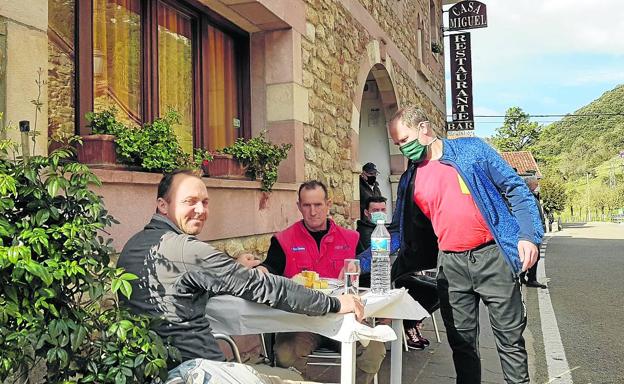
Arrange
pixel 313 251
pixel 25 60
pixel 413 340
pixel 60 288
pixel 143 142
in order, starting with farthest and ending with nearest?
1. pixel 413 340
2. pixel 313 251
3. pixel 143 142
4. pixel 25 60
5. pixel 60 288

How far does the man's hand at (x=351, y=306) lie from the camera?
251 centimetres

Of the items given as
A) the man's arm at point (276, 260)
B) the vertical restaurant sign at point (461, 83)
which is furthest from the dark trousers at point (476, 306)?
the vertical restaurant sign at point (461, 83)

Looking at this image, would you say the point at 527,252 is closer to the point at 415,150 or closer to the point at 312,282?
the point at 415,150

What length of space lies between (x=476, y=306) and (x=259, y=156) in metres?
2.16

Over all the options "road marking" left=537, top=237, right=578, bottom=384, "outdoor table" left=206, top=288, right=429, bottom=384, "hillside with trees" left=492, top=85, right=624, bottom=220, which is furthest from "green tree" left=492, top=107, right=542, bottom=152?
"outdoor table" left=206, top=288, right=429, bottom=384

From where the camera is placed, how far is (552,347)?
5.25 meters

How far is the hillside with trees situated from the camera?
63062 millimetres

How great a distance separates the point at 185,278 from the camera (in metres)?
2.18

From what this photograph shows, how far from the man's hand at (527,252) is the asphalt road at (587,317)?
1.66m

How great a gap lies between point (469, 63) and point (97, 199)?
1590cm

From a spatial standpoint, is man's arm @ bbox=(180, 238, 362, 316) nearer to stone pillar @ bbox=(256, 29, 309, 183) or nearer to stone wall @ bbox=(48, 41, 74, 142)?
stone wall @ bbox=(48, 41, 74, 142)

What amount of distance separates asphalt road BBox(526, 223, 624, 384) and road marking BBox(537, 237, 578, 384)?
0.14 feet

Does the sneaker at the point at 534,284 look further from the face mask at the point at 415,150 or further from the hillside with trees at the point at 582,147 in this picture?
the hillside with trees at the point at 582,147

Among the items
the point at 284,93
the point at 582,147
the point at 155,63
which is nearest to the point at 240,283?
the point at 155,63
